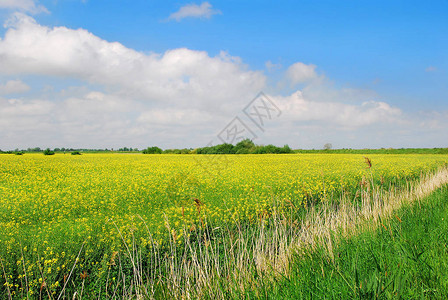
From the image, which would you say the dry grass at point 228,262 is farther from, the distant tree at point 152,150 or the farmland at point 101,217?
the distant tree at point 152,150

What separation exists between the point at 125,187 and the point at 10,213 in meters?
3.69

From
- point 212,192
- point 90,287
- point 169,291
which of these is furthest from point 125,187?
point 169,291

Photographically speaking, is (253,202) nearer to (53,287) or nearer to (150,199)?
(150,199)

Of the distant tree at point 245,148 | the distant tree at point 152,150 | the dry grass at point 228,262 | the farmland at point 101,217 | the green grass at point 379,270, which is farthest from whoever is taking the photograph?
the distant tree at point 152,150

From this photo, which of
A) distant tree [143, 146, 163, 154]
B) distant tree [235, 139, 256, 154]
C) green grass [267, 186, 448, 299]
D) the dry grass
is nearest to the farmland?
the dry grass

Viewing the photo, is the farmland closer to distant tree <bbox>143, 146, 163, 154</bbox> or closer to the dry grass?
the dry grass

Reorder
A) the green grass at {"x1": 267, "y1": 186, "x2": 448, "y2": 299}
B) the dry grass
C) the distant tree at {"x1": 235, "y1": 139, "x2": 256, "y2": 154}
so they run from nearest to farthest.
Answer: the green grass at {"x1": 267, "y1": 186, "x2": 448, "y2": 299} < the dry grass < the distant tree at {"x1": 235, "y1": 139, "x2": 256, "y2": 154}

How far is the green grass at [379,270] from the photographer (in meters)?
2.39

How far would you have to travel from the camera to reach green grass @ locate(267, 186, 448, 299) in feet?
7.83

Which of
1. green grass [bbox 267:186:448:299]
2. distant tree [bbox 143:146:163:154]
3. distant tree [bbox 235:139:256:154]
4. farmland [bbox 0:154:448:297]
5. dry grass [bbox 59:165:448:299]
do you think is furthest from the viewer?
distant tree [bbox 143:146:163:154]

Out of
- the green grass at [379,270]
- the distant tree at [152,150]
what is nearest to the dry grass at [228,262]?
the green grass at [379,270]

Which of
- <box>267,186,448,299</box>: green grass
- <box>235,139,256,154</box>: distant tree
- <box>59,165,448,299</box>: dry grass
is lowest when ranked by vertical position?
<box>59,165,448,299</box>: dry grass

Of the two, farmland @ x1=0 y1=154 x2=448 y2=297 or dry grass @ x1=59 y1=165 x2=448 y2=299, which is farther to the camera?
farmland @ x1=0 y1=154 x2=448 y2=297

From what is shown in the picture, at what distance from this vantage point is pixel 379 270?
278 centimetres
